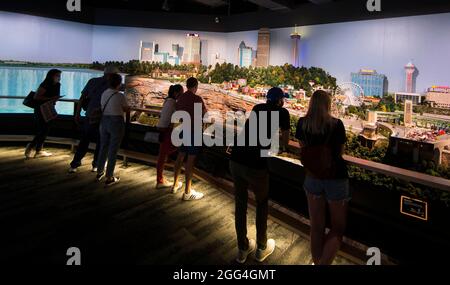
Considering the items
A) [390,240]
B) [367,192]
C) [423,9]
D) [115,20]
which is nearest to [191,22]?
[115,20]

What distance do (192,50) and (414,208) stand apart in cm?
429

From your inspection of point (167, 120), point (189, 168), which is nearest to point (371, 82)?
point (189, 168)

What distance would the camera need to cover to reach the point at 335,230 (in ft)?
6.69

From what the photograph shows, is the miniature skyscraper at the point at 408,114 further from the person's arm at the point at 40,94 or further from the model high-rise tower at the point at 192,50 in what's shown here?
the person's arm at the point at 40,94

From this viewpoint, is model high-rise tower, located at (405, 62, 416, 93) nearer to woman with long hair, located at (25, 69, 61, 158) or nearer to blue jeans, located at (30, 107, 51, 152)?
woman with long hair, located at (25, 69, 61, 158)

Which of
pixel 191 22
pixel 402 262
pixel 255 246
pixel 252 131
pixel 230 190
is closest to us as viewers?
pixel 252 131

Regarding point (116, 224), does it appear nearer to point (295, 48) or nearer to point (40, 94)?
point (40, 94)

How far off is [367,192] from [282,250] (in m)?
1.01

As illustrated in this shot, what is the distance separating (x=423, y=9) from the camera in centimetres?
294

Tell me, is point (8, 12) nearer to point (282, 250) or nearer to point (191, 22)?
point (191, 22)

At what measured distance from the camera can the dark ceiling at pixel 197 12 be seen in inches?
157

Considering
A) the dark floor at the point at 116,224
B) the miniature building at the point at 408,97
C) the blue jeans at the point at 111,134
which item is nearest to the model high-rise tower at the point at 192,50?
the blue jeans at the point at 111,134

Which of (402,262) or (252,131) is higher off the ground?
Answer: (252,131)

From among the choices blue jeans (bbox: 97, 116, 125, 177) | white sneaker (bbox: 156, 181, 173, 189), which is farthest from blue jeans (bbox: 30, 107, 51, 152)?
white sneaker (bbox: 156, 181, 173, 189)
